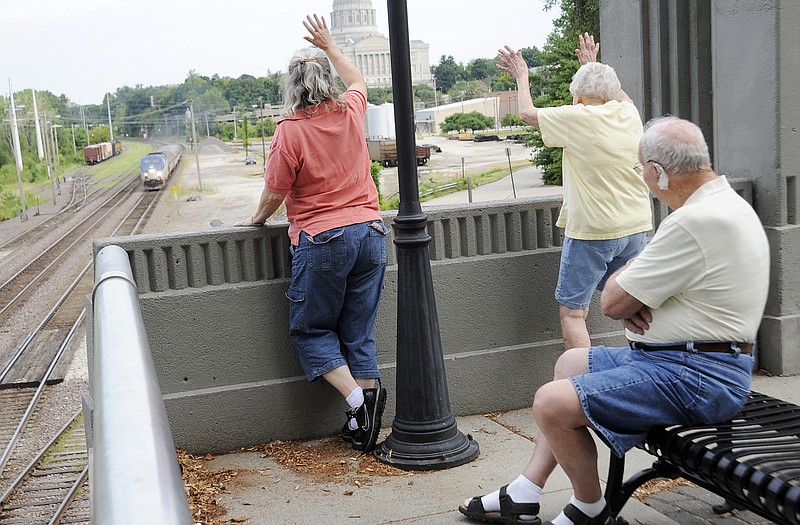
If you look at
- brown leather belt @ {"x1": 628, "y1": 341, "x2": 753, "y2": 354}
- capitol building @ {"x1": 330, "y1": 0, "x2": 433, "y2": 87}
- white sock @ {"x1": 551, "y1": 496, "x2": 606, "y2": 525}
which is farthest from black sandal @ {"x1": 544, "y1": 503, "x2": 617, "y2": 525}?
capitol building @ {"x1": 330, "y1": 0, "x2": 433, "y2": 87}

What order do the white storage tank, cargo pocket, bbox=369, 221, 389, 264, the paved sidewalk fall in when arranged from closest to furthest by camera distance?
1. the paved sidewalk
2. cargo pocket, bbox=369, 221, 389, 264
3. the white storage tank

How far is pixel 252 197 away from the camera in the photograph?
76.9 metres

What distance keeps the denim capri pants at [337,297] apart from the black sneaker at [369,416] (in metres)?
0.13

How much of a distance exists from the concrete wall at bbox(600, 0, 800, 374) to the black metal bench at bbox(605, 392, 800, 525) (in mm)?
2732

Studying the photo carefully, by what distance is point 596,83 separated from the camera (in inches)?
187

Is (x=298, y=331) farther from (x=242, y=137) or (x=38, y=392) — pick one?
(x=242, y=137)

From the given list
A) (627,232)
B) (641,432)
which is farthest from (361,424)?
(641,432)

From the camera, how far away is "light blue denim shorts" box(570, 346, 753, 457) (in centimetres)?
301

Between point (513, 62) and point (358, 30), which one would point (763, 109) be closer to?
point (513, 62)

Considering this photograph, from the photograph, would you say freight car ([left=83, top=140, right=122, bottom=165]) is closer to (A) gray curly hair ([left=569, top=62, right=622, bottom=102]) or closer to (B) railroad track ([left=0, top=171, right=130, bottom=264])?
(B) railroad track ([left=0, top=171, right=130, bottom=264])

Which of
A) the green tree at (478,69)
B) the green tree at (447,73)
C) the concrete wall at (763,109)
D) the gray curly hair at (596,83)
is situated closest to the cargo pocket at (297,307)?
the gray curly hair at (596,83)

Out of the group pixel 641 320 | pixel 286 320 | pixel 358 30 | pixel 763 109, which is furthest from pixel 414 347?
pixel 358 30

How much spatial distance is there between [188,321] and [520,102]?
79.0 inches

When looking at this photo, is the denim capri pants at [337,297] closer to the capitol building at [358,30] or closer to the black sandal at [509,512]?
the black sandal at [509,512]
